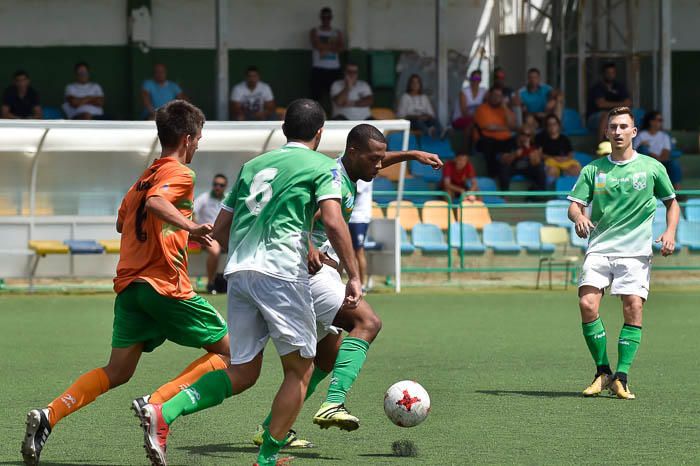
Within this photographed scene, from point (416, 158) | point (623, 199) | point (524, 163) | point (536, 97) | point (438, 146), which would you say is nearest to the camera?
point (416, 158)

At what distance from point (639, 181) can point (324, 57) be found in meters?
15.1

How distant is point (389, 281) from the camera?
19422 millimetres

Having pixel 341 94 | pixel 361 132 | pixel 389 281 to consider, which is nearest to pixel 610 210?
pixel 361 132

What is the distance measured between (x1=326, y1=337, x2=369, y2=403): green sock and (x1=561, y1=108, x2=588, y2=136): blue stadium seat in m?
17.6

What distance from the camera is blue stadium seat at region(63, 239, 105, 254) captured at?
17.8 m

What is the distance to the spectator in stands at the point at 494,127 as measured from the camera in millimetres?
22141

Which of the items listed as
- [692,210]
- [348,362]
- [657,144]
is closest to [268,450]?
[348,362]

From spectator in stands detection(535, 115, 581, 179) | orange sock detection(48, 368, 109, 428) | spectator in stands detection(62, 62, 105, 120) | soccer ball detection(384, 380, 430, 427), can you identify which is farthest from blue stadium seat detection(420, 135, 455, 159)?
orange sock detection(48, 368, 109, 428)

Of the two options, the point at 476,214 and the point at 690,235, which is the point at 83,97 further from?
the point at 690,235

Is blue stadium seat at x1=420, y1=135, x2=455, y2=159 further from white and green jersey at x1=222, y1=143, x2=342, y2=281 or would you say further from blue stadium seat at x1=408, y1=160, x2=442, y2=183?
white and green jersey at x1=222, y1=143, x2=342, y2=281

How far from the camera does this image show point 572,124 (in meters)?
24.5

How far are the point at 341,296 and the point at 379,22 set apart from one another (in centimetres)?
1897

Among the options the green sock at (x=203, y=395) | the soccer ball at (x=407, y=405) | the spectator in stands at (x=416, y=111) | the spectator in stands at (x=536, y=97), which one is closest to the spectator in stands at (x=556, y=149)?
the spectator in stands at (x=536, y=97)

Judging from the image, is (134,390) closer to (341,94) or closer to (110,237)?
(110,237)
